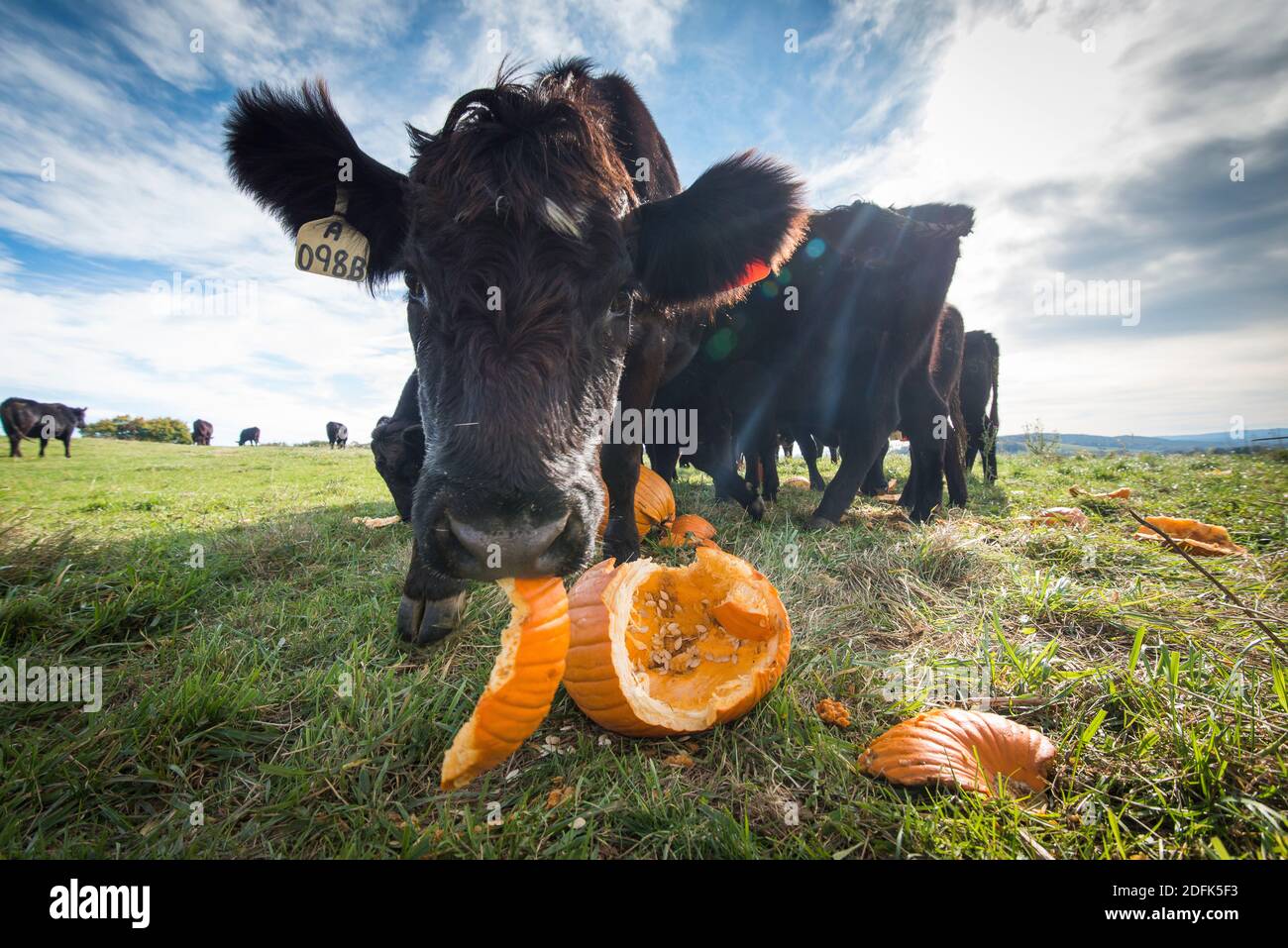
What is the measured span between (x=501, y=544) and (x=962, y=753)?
1.66m

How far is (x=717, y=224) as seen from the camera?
3137mm

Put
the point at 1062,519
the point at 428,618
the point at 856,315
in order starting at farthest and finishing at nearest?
the point at 856,315 → the point at 1062,519 → the point at 428,618

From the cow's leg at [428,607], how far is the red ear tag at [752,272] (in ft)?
8.70

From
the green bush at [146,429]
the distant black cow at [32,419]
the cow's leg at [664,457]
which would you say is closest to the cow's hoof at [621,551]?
the cow's leg at [664,457]

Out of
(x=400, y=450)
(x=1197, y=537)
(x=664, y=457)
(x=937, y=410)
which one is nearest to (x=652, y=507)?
(x=400, y=450)

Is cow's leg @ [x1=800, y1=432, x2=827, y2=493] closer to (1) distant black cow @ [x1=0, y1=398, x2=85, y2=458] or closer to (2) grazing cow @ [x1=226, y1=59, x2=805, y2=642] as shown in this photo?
(2) grazing cow @ [x1=226, y1=59, x2=805, y2=642]

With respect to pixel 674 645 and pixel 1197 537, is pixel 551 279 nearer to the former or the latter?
pixel 674 645

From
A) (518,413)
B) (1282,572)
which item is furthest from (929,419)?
(518,413)

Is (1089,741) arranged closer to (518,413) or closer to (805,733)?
(805,733)

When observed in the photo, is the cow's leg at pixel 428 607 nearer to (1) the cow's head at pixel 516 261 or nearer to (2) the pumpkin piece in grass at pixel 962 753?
(1) the cow's head at pixel 516 261

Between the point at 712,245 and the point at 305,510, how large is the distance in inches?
261

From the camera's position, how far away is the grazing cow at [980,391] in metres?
11.0

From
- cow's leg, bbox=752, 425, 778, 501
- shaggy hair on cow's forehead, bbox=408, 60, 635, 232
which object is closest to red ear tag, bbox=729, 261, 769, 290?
shaggy hair on cow's forehead, bbox=408, 60, 635, 232
